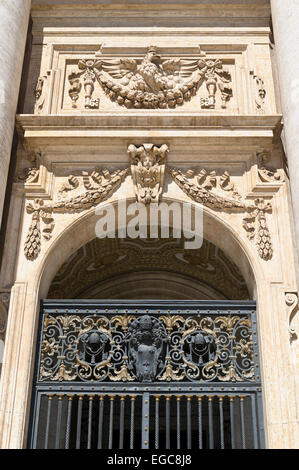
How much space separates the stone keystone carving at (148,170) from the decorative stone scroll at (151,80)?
0.65 m

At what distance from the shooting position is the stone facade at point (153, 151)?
5.94 m

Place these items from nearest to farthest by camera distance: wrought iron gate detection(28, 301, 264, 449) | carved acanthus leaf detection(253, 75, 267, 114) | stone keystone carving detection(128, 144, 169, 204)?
wrought iron gate detection(28, 301, 264, 449) → stone keystone carving detection(128, 144, 169, 204) → carved acanthus leaf detection(253, 75, 267, 114)

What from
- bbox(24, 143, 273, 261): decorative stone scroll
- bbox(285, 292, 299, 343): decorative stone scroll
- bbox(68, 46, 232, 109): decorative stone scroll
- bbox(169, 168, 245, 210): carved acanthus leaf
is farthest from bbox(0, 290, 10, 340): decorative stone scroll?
bbox(285, 292, 299, 343): decorative stone scroll

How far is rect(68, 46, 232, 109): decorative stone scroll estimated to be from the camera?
7164 millimetres

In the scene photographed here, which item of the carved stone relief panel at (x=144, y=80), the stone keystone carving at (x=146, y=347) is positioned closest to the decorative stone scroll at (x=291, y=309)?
the stone keystone carving at (x=146, y=347)

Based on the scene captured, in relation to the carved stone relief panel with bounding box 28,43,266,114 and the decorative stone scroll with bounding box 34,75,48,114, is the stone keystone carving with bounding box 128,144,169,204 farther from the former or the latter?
the decorative stone scroll with bounding box 34,75,48,114

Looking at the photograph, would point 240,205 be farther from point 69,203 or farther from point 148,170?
point 69,203

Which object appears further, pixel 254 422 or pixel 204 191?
pixel 204 191

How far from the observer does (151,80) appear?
7176 mm

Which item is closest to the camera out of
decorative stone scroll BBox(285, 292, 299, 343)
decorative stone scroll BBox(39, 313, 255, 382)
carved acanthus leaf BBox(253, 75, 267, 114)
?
decorative stone scroll BBox(285, 292, 299, 343)

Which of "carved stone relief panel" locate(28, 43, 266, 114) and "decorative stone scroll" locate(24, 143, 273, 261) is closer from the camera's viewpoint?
"decorative stone scroll" locate(24, 143, 273, 261)

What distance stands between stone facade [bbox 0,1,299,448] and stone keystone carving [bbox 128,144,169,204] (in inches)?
0.5

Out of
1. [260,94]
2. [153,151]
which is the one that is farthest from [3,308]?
[260,94]

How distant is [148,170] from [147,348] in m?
1.82
